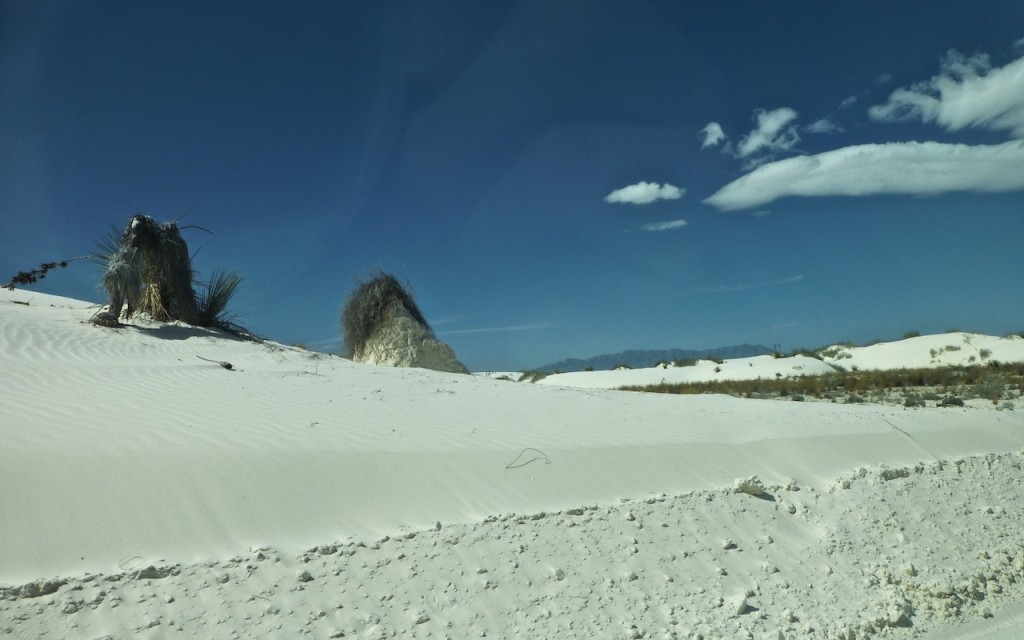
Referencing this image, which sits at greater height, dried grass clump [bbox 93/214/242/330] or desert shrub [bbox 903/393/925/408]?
dried grass clump [bbox 93/214/242/330]

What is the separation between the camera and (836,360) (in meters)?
34.3

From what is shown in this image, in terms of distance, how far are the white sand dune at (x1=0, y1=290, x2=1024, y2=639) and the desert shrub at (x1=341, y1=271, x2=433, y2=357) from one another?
6120 mm

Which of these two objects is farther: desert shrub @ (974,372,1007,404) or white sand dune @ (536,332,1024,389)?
white sand dune @ (536,332,1024,389)

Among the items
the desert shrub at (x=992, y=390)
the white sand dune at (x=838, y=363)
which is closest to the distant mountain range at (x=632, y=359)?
the white sand dune at (x=838, y=363)

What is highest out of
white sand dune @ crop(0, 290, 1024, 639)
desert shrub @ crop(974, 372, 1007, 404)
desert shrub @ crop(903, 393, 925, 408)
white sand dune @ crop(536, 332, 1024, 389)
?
white sand dune @ crop(536, 332, 1024, 389)

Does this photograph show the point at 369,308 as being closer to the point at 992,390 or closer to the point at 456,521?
the point at 456,521

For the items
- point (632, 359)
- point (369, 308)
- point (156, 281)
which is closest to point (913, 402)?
point (369, 308)

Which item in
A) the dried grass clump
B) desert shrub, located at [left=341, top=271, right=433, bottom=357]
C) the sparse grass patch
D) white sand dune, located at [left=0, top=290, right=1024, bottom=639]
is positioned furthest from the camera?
the sparse grass patch

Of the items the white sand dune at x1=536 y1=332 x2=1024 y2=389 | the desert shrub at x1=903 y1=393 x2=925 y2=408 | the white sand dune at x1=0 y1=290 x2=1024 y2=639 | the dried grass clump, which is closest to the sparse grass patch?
the desert shrub at x1=903 y1=393 x2=925 y2=408

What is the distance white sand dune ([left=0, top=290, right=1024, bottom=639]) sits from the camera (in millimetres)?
3736

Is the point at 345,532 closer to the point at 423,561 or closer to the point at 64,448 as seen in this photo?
the point at 423,561

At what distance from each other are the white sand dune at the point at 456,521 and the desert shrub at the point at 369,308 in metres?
6.12

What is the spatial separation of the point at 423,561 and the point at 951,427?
9102 mm

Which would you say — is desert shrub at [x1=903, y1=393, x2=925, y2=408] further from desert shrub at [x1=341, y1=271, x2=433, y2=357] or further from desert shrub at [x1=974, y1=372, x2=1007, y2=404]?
desert shrub at [x1=341, y1=271, x2=433, y2=357]
